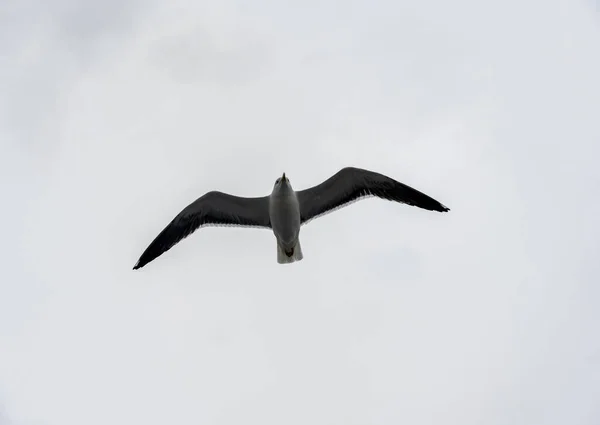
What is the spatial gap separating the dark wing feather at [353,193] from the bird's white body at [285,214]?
1.63 ft

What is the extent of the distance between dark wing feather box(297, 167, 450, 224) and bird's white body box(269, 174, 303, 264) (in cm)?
50

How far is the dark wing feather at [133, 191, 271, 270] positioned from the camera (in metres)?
18.3

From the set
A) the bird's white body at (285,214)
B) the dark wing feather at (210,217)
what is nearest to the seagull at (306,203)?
the dark wing feather at (210,217)

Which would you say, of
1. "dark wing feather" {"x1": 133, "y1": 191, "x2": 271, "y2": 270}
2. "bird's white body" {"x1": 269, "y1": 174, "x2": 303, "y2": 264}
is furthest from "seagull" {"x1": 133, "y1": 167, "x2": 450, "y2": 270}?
"bird's white body" {"x1": 269, "y1": 174, "x2": 303, "y2": 264}

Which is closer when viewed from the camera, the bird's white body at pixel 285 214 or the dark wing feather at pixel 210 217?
the bird's white body at pixel 285 214

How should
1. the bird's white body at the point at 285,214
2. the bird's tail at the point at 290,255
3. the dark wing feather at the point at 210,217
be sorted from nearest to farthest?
the bird's white body at the point at 285,214 → the bird's tail at the point at 290,255 → the dark wing feather at the point at 210,217

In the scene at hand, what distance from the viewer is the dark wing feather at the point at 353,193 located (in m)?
18.2

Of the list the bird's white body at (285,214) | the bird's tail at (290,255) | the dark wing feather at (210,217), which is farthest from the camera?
the dark wing feather at (210,217)

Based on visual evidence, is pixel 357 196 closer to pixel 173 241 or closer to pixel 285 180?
pixel 285 180

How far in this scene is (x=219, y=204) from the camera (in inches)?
730

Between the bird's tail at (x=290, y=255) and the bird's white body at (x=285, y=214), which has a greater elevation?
the bird's white body at (x=285, y=214)

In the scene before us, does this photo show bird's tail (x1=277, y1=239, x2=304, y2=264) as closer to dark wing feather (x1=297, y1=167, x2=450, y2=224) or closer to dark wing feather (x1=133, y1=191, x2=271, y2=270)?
dark wing feather (x1=297, y1=167, x2=450, y2=224)

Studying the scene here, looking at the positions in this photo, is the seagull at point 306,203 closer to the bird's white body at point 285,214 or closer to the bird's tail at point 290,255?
the bird's tail at point 290,255

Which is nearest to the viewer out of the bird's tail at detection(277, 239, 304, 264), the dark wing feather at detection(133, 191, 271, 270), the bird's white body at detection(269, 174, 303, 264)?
the bird's white body at detection(269, 174, 303, 264)
